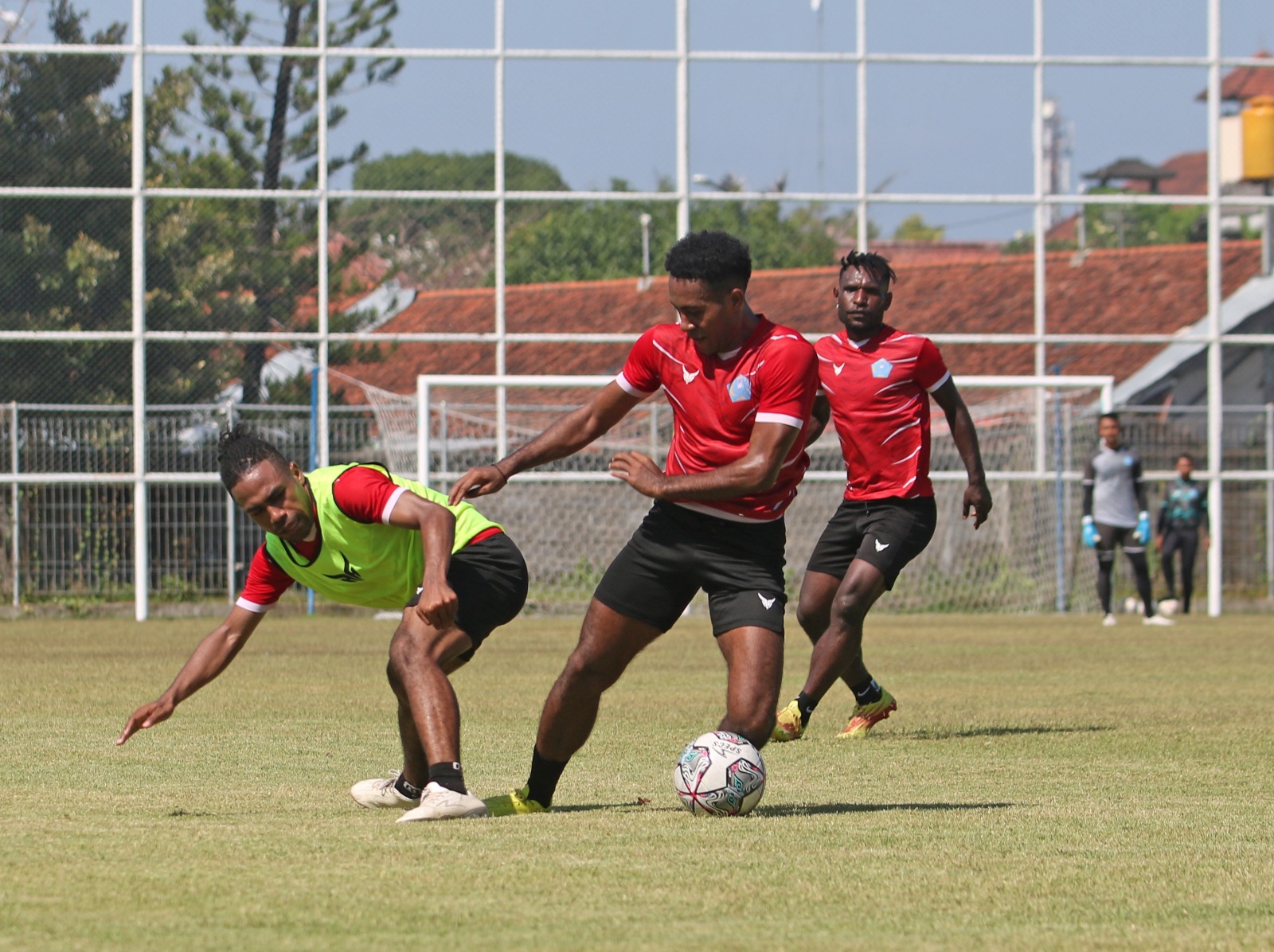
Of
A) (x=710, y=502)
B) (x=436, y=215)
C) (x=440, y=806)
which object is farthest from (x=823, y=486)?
(x=440, y=806)

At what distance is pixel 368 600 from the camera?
6.88 m

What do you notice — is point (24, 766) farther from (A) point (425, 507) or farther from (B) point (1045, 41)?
(B) point (1045, 41)

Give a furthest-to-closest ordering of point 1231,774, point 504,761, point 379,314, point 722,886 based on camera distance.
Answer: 1. point 379,314
2. point 504,761
3. point 1231,774
4. point 722,886

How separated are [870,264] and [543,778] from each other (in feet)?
12.3

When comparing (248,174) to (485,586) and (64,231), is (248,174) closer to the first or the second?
(64,231)

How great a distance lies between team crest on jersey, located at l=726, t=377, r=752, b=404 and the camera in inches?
258

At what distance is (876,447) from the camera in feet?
31.8

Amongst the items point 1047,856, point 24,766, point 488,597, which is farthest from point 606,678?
point 24,766

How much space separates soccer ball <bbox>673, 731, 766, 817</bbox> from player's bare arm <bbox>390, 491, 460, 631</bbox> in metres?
0.94

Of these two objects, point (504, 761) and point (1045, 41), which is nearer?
point (504, 761)

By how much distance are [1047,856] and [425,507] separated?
7.14ft

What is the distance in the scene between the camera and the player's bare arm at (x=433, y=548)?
5934 millimetres

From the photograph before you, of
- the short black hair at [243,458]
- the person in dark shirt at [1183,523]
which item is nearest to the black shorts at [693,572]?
the short black hair at [243,458]

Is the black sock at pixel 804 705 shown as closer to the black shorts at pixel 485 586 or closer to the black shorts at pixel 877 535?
the black shorts at pixel 877 535
